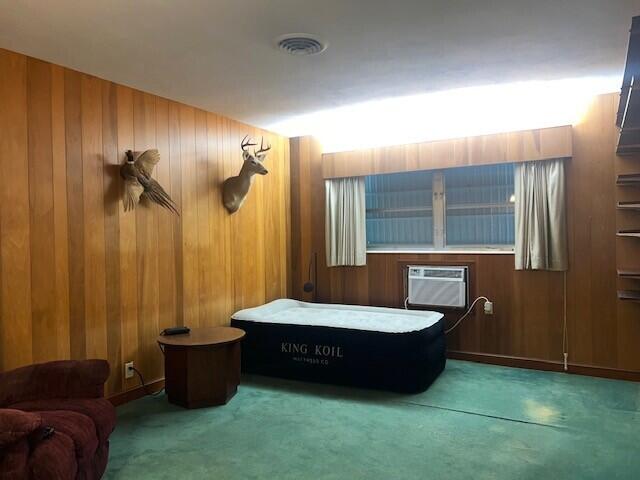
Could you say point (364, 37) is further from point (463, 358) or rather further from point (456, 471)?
point (463, 358)

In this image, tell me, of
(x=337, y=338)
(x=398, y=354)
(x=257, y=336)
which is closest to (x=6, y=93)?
(x=257, y=336)

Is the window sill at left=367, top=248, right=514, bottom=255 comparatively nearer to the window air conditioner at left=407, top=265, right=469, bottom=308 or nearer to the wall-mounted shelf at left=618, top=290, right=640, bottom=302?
the window air conditioner at left=407, top=265, right=469, bottom=308

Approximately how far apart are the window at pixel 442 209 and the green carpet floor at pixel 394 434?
142cm

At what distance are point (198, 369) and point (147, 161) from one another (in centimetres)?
155

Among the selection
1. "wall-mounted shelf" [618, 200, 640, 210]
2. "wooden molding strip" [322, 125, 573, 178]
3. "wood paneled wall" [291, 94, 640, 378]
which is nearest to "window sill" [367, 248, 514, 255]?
"wood paneled wall" [291, 94, 640, 378]

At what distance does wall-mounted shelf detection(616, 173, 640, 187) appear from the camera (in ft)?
11.5

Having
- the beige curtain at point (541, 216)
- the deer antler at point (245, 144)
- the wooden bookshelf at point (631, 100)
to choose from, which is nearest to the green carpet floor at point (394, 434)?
the beige curtain at point (541, 216)

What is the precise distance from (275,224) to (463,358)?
93.1 inches

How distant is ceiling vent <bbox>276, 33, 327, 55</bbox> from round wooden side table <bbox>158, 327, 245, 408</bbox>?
2.01 metres

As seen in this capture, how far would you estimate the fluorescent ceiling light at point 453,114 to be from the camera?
375cm

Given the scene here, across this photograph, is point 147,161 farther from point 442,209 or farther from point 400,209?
point 442,209

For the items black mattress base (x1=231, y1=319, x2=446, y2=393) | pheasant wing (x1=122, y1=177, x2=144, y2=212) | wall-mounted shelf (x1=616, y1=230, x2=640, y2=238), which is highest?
pheasant wing (x1=122, y1=177, x2=144, y2=212)

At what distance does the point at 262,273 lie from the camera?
4895 millimetres

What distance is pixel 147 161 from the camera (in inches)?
135
